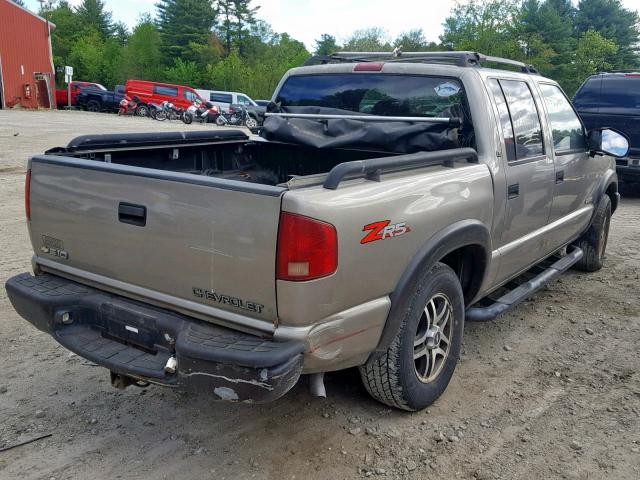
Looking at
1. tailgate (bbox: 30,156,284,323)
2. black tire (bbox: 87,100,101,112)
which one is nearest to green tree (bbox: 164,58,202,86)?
black tire (bbox: 87,100,101,112)

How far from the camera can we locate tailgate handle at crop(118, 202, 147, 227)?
110 inches

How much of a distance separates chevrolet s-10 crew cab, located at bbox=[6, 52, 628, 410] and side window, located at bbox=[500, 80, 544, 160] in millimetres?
17

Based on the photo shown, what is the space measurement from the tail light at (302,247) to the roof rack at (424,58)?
2.20m

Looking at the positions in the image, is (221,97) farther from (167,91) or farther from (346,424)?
(346,424)

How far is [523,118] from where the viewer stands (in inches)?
165

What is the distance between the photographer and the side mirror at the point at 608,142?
5062mm

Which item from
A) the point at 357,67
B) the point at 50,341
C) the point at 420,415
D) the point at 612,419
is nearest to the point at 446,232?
the point at 420,415

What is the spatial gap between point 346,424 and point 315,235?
1326 mm

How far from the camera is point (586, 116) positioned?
10.3m

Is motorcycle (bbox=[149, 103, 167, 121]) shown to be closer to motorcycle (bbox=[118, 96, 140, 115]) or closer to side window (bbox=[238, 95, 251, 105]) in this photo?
motorcycle (bbox=[118, 96, 140, 115])

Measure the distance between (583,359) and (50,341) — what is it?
374 cm

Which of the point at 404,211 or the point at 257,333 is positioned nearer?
the point at 257,333

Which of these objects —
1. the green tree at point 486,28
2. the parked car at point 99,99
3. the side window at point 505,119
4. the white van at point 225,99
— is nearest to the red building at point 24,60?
the parked car at point 99,99

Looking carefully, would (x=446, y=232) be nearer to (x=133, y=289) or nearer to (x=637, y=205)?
(x=133, y=289)
